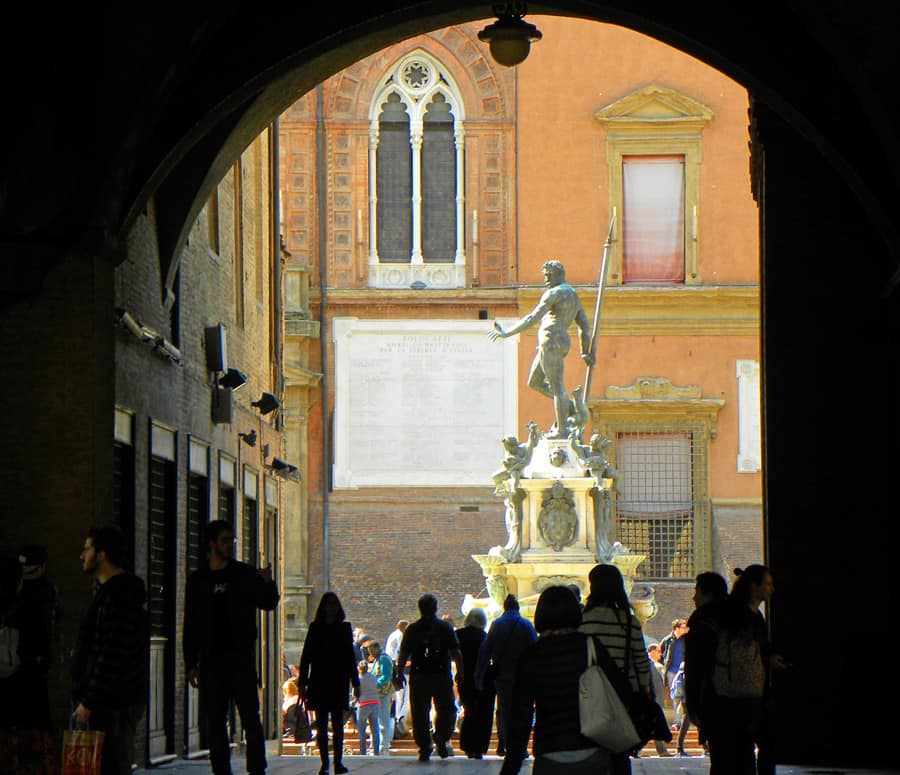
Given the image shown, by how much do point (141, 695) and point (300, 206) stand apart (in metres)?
30.7

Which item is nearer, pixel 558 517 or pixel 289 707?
pixel 289 707

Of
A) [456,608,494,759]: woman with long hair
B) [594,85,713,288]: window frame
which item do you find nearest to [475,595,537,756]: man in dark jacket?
[456,608,494,759]: woman with long hair

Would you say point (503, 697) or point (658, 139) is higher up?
point (658, 139)

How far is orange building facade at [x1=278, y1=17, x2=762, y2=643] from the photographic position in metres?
39.1

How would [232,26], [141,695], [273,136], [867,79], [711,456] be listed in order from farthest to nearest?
[711,456], [273,136], [232,26], [867,79], [141,695]

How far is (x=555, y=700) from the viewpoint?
7543 millimetres

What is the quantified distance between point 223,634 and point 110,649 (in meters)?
2.89

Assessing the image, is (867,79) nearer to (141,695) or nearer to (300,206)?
(141,695)

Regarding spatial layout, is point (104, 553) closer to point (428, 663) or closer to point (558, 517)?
point (428, 663)

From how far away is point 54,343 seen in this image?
1346 centimetres

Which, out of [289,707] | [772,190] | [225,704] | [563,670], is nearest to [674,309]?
[289,707]

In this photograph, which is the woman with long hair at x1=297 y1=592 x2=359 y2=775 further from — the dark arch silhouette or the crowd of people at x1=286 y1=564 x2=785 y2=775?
the dark arch silhouette

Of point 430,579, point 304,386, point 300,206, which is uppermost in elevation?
point 300,206

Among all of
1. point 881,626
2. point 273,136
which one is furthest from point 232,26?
point 273,136
